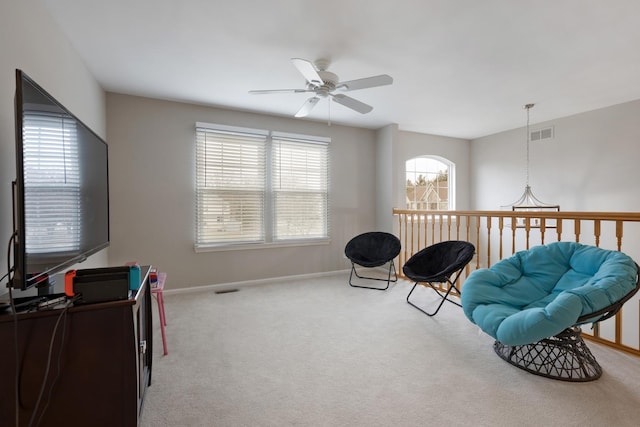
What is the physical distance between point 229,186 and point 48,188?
111 inches

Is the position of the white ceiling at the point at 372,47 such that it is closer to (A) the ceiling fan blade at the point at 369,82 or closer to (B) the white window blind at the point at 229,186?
(A) the ceiling fan blade at the point at 369,82

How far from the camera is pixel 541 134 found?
4867 mm

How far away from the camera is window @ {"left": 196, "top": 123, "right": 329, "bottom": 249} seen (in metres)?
3.92

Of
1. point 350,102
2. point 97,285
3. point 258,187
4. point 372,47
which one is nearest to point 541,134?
point 350,102

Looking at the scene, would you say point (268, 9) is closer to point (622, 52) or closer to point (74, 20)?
point (74, 20)

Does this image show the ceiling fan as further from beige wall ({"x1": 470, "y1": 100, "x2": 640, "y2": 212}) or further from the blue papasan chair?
beige wall ({"x1": 470, "y1": 100, "x2": 640, "y2": 212})

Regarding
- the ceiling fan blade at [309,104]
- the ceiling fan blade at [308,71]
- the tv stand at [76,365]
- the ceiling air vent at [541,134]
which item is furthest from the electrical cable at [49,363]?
the ceiling air vent at [541,134]

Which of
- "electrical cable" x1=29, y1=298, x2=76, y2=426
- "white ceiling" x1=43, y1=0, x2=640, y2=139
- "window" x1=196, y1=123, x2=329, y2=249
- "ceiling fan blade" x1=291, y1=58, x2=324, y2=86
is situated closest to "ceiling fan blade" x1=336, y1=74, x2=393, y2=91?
"ceiling fan blade" x1=291, y1=58, x2=324, y2=86

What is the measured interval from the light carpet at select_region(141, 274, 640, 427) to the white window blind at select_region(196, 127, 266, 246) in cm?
131

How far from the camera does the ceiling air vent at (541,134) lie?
4.76 metres

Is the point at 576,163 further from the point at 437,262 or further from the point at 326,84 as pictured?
the point at 326,84

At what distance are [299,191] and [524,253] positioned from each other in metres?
2.94

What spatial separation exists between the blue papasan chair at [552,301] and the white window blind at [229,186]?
2.89 metres

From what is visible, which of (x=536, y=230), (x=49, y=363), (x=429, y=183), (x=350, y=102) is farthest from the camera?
(x=429, y=183)
